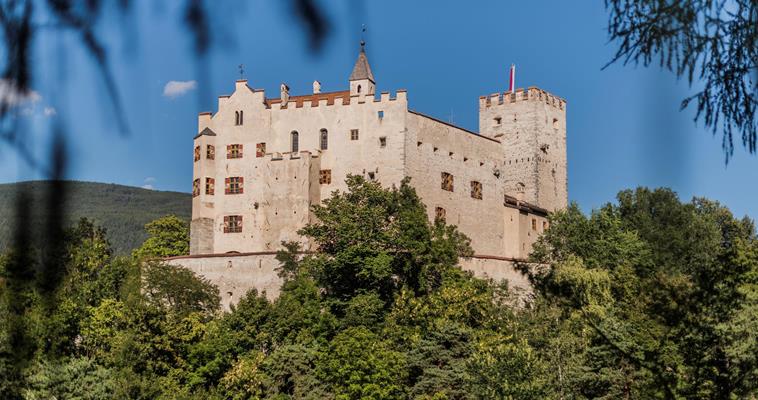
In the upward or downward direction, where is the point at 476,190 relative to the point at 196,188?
upward

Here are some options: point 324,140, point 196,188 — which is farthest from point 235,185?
point 324,140

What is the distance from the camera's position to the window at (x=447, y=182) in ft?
174

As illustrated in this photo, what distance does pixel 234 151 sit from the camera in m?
53.6

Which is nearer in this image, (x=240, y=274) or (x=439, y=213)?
(x=240, y=274)

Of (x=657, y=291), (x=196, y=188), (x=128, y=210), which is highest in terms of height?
(x=128, y=210)

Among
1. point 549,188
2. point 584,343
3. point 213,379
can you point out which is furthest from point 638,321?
point 549,188

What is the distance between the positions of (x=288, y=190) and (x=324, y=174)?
2053mm

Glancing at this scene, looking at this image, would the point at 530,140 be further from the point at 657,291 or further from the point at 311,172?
the point at 657,291

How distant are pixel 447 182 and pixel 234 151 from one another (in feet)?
36.3

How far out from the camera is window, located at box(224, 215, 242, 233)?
171 ft

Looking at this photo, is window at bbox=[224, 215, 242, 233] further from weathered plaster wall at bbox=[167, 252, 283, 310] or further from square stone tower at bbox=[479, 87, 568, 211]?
square stone tower at bbox=[479, 87, 568, 211]

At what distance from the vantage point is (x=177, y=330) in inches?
1703

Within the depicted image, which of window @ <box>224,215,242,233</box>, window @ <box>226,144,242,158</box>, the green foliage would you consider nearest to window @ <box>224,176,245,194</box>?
window @ <box>226,144,242,158</box>

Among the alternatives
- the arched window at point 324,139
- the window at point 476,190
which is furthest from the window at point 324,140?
the window at point 476,190
